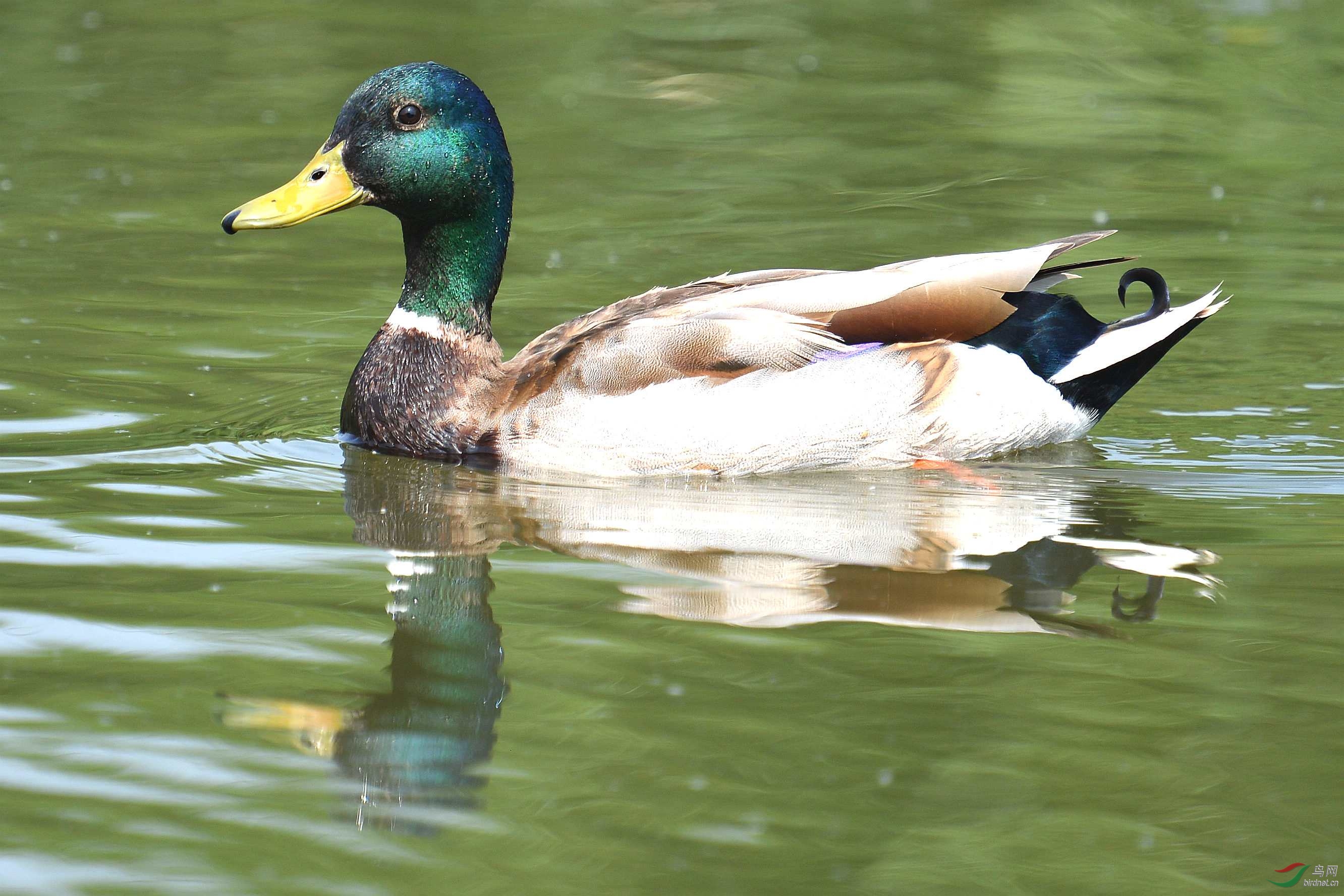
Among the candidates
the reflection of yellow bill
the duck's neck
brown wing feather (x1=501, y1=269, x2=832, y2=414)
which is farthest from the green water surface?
the duck's neck

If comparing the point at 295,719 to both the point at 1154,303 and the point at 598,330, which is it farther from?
the point at 1154,303

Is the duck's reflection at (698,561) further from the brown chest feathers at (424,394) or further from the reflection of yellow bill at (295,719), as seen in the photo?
the brown chest feathers at (424,394)

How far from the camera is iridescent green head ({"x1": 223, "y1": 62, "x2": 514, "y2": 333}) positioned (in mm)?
7258

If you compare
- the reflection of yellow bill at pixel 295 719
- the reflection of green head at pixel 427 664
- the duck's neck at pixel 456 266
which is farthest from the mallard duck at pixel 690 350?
the reflection of yellow bill at pixel 295 719

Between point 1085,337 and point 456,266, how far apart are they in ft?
8.64

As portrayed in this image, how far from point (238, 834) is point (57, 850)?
1.24 ft

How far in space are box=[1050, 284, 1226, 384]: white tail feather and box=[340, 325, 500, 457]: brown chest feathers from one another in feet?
7.67

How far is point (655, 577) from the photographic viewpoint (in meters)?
5.71

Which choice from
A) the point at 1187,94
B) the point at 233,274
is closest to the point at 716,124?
the point at 1187,94

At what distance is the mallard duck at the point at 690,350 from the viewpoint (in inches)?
275

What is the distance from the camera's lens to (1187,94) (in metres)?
13.7

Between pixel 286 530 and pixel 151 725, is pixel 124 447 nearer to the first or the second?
A: pixel 286 530
